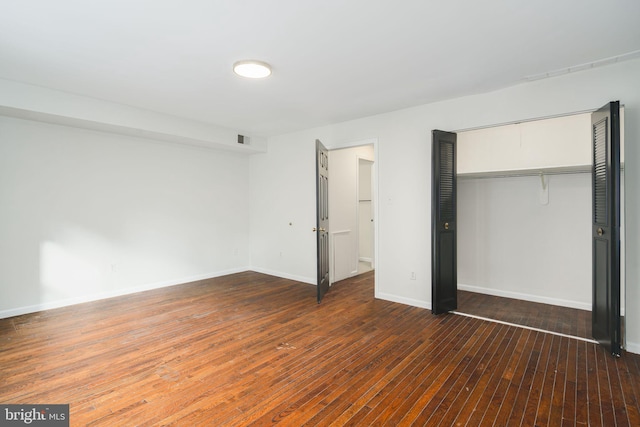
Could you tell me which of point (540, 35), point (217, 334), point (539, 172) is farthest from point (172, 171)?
point (539, 172)

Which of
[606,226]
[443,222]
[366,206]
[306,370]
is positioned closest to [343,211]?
[366,206]

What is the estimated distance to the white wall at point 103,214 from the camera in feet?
12.8

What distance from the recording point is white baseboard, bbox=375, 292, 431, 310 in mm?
4117

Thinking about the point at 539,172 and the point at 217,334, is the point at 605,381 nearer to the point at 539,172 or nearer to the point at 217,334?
the point at 539,172

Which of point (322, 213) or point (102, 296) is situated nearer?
point (102, 296)

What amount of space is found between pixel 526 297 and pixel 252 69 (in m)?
4.46

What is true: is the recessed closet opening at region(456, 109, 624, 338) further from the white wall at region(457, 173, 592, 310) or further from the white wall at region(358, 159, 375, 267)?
the white wall at region(358, 159, 375, 267)

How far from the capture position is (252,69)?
2973mm

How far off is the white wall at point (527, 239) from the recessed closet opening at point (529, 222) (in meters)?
0.01

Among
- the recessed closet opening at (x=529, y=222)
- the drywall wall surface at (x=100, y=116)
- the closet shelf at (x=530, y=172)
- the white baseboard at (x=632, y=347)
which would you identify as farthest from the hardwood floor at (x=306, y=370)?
the drywall wall surface at (x=100, y=116)

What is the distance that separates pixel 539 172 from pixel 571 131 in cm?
57

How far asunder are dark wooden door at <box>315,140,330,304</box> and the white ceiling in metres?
1.04

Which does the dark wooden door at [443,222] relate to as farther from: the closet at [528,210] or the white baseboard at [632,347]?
the white baseboard at [632,347]

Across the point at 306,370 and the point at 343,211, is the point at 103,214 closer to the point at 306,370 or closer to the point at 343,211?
the point at 343,211
